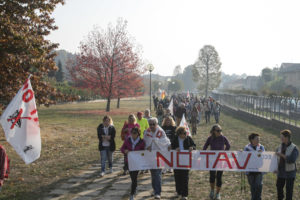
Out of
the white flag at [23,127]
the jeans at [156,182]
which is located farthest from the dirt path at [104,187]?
the white flag at [23,127]

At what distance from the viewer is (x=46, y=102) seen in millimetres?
15367

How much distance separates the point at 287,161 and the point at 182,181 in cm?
229

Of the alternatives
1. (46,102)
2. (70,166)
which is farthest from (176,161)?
(46,102)

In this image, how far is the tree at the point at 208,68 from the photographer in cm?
8569

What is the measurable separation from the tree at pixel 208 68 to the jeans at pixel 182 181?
79.3m

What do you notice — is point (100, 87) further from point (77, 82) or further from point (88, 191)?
point (88, 191)

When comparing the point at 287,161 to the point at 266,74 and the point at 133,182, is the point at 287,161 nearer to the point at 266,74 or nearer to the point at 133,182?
the point at 133,182

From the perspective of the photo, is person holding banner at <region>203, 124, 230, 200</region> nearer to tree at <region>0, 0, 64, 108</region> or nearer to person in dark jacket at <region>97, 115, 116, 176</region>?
person in dark jacket at <region>97, 115, 116, 176</region>

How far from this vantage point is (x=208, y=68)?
8588 centimetres

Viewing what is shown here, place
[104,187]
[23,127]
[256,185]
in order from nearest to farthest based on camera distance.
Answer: [23,127]
[256,185]
[104,187]

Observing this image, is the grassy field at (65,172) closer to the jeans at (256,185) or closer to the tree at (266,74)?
the jeans at (256,185)

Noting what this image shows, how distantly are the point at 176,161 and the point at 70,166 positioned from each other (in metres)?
4.73

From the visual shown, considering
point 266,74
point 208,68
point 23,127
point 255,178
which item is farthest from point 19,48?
point 266,74

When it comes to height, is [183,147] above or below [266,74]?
below
